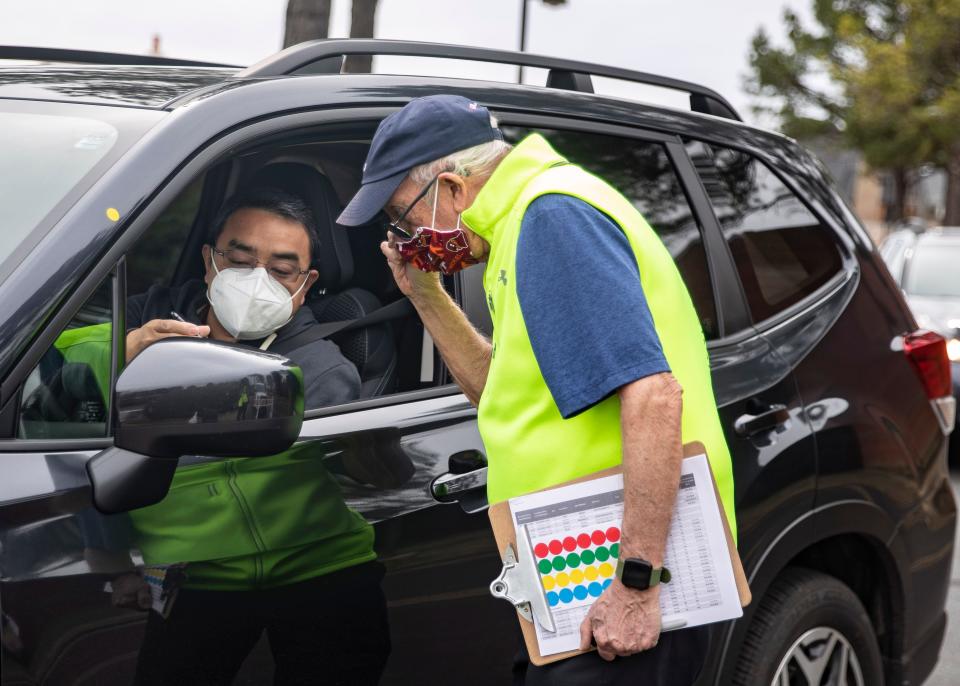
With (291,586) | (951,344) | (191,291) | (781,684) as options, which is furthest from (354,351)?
(951,344)

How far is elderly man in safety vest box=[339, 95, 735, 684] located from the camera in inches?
76.9

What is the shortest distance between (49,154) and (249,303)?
0.54m

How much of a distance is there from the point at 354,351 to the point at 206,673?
2.72 ft

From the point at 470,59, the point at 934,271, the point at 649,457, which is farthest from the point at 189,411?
the point at 934,271

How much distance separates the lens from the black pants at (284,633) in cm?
199

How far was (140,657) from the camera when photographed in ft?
6.40

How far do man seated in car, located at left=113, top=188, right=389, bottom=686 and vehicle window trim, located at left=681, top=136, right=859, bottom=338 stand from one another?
1.13 metres

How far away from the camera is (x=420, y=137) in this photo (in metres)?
2.15

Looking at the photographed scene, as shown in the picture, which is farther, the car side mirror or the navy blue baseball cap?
the navy blue baseball cap

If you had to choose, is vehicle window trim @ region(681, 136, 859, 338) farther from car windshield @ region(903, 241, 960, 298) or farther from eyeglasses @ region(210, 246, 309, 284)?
car windshield @ region(903, 241, 960, 298)

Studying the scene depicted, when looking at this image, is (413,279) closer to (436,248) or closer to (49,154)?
(436,248)

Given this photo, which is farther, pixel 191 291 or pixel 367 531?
pixel 191 291

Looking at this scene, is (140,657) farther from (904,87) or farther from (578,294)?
(904,87)

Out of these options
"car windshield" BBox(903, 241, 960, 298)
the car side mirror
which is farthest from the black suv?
"car windshield" BBox(903, 241, 960, 298)
